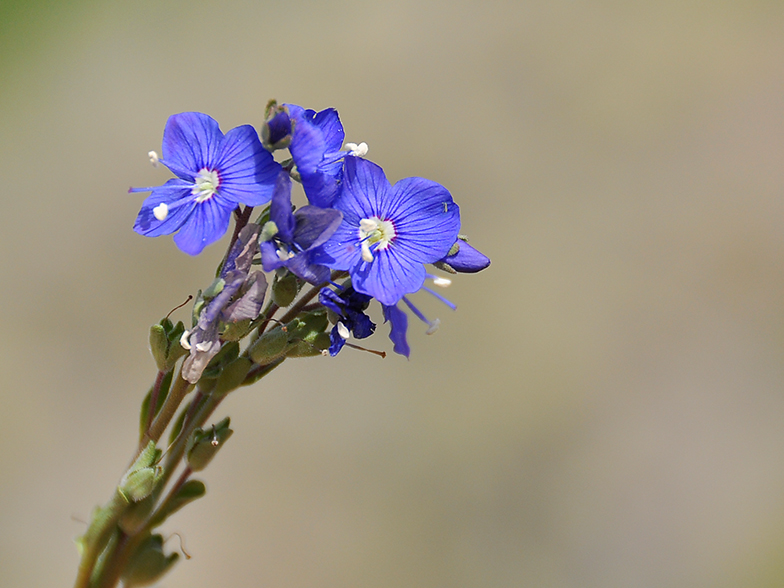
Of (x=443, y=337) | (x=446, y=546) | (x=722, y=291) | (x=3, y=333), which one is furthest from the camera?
(x=722, y=291)

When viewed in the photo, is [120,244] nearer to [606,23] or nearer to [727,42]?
[606,23]

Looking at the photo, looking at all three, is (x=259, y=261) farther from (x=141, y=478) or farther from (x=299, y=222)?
(x=141, y=478)

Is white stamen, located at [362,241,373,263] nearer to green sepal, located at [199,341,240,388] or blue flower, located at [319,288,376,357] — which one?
blue flower, located at [319,288,376,357]

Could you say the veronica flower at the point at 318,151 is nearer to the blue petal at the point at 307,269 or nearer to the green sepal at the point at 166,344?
the blue petal at the point at 307,269

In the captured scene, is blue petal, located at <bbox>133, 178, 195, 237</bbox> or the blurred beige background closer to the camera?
blue petal, located at <bbox>133, 178, 195, 237</bbox>

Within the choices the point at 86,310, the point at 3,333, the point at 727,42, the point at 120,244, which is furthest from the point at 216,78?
the point at 727,42

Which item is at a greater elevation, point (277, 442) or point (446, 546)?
Result: point (277, 442)

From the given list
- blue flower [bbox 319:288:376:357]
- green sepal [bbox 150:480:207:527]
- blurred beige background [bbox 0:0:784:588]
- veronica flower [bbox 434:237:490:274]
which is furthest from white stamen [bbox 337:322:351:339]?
blurred beige background [bbox 0:0:784:588]
